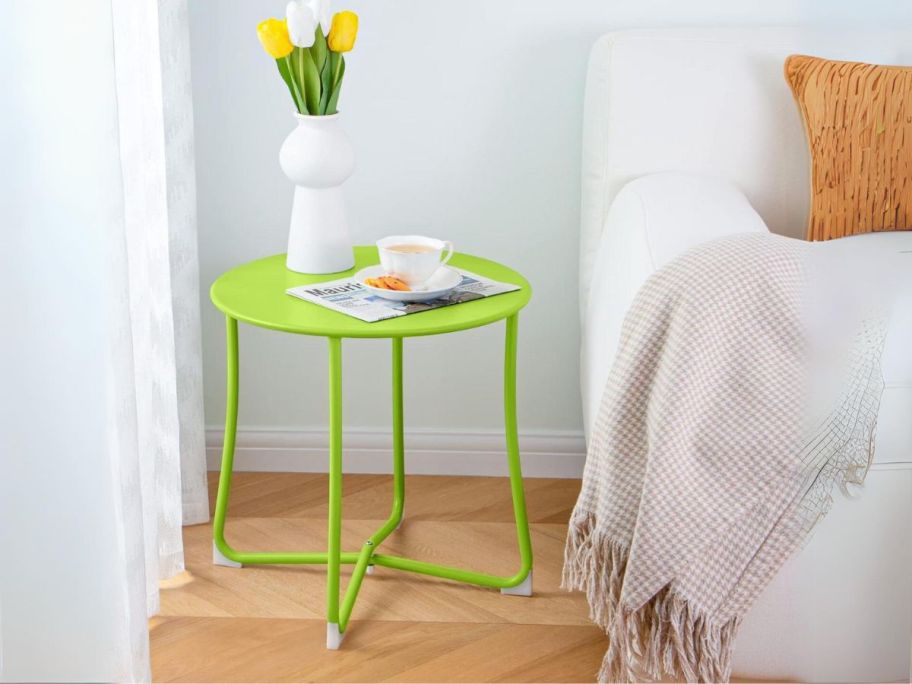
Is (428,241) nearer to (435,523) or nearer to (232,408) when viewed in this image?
(232,408)

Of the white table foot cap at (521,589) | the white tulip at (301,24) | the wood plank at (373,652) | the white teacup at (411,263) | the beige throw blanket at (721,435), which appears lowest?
the wood plank at (373,652)

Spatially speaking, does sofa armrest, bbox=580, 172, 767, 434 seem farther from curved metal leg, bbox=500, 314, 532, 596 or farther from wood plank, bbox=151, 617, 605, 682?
wood plank, bbox=151, 617, 605, 682

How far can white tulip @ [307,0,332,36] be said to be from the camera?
4.57ft

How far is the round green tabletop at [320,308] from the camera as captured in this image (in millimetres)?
1287

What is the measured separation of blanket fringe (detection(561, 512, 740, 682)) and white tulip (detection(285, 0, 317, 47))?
707mm

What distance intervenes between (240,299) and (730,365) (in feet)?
2.14

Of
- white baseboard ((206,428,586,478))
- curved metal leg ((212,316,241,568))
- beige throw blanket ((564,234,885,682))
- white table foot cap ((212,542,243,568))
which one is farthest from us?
white baseboard ((206,428,586,478))

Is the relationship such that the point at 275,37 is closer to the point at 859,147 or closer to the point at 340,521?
the point at 340,521

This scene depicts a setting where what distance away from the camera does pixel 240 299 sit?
1.40m

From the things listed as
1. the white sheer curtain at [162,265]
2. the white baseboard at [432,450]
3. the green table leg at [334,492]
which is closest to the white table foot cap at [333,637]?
the green table leg at [334,492]

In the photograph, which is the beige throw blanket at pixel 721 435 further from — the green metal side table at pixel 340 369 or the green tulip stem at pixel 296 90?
the green tulip stem at pixel 296 90

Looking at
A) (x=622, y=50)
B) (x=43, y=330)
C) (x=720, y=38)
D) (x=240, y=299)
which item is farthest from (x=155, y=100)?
(x=43, y=330)

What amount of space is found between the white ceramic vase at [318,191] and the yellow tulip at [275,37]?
91 mm

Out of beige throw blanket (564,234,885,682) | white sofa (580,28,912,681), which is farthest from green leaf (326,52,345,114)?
beige throw blanket (564,234,885,682)
